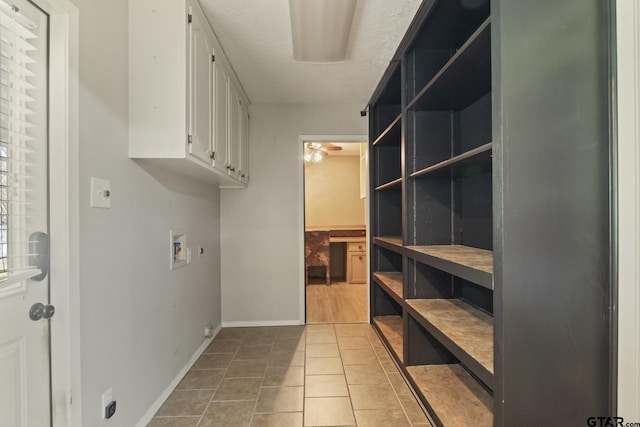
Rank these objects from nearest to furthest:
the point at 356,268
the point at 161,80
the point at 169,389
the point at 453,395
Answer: the point at 161,80, the point at 453,395, the point at 169,389, the point at 356,268

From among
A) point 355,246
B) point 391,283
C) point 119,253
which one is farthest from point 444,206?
point 355,246

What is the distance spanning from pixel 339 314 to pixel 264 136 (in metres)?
2.28

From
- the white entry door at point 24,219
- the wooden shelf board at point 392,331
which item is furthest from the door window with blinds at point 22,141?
the wooden shelf board at point 392,331

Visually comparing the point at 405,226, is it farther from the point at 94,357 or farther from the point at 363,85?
the point at 94,357

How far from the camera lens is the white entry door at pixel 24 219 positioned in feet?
2.95

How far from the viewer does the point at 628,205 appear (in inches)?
36.5

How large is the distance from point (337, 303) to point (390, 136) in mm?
2322

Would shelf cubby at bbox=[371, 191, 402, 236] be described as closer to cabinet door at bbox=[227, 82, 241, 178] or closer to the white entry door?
cabinet door at bbox=[227, 82, 241, 178]

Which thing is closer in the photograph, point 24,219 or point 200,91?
point 24,219

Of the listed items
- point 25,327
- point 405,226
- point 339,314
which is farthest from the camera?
point 339,314

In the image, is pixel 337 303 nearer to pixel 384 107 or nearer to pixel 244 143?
pixel 244 143

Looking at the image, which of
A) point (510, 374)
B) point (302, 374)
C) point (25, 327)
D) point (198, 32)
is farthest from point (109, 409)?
point (198, 32)

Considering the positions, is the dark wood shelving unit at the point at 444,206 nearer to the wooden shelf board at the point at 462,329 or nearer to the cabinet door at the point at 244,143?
the wooden shelf board at the point at 462,329

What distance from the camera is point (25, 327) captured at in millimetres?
978
